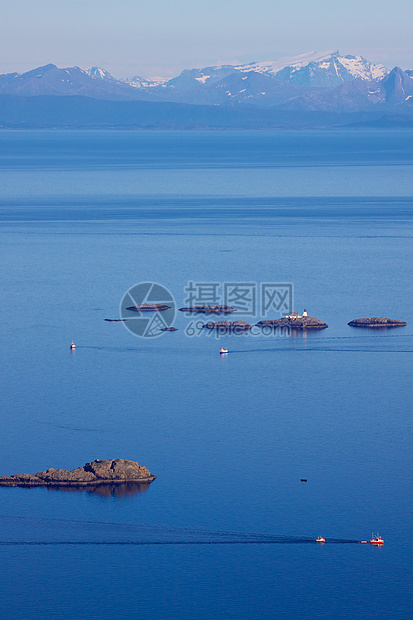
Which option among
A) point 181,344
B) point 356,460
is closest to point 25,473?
point 356,460

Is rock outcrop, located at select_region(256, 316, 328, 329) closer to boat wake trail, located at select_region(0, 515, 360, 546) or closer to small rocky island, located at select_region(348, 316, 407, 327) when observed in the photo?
small rocky island, located at select_region(348, 316, 407, 327)

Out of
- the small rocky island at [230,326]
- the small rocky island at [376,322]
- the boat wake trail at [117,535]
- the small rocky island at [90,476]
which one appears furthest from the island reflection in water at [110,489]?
the small rocky island at [376,322]

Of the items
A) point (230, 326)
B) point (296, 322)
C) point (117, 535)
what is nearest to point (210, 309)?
point (230, 326)

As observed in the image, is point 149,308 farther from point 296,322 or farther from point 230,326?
point 296,322

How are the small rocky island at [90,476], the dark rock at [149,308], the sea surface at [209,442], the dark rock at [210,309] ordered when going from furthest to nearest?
the dark rock at [210,309] < the dark rock at [149,308] < the small rocky island at [90,476] < the sea surface at [209,442]

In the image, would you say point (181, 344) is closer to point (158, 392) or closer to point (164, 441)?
point (158, 392)

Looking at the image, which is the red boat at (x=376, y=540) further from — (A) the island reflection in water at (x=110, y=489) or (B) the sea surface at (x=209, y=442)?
(A) the island reflection in water at (x=110, y=489)
